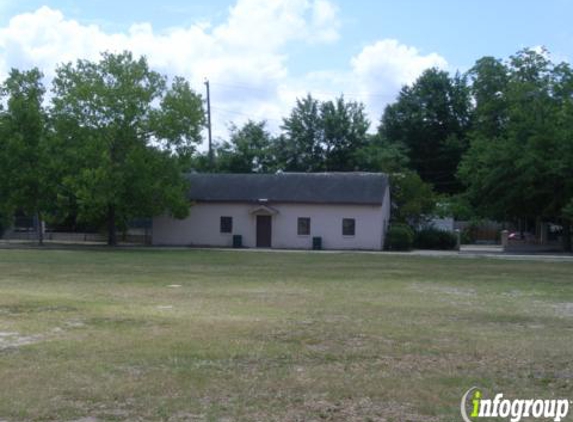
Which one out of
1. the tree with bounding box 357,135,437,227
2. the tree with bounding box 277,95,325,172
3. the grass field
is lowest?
the grass field

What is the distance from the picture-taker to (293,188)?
54.0 m

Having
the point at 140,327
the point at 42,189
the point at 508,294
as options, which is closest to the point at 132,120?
the point at 42,189

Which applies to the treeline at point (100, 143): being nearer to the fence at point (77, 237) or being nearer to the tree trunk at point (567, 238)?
the fence at point (77, 237)

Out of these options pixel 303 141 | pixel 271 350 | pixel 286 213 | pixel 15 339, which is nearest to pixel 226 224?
pixel 286 213

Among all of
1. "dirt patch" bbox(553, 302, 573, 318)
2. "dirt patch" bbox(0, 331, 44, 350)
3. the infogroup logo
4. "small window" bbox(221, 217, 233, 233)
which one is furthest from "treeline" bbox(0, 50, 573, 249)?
the infogroup logo

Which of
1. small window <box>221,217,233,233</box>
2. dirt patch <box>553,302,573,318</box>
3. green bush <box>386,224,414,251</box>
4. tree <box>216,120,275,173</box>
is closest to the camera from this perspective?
dirt patch <box>553,302,573,318</box>

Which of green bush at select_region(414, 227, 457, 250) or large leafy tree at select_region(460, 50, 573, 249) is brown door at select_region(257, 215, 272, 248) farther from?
large leafy tree at select_region(460, 50, 573, 249)

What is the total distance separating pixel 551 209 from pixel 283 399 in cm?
4431

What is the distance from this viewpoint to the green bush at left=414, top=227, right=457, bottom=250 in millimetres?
53844

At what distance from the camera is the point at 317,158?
79.2 meters

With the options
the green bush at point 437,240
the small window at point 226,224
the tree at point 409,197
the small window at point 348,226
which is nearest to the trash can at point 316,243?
the small window at point 348,226

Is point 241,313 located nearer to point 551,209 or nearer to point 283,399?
point 283,399

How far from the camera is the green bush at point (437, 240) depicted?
53844mm

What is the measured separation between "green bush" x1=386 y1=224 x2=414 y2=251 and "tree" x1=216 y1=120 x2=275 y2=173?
26621 millimetres
